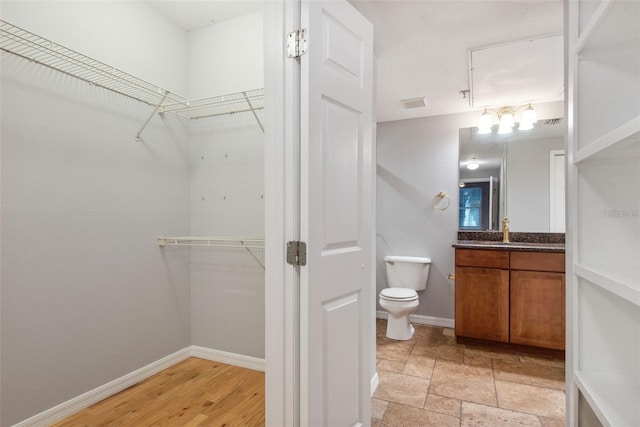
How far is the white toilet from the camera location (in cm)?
298

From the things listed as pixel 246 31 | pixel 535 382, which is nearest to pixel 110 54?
pixel 246 31

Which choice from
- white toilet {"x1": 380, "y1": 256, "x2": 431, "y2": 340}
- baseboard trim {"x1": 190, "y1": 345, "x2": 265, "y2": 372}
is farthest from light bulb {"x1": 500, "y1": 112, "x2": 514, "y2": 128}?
baseboard trim {"x1": 190, "y1": 345, "x2": 265, "y2": 372}

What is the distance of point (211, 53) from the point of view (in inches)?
98.4

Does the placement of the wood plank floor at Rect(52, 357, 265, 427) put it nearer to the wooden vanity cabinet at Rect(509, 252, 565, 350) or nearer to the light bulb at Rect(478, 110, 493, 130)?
the wooden vanity cabinet at Rect(509, 252, 565, 350)

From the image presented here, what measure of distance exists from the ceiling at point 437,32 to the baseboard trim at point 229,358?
A: 2.37 metres

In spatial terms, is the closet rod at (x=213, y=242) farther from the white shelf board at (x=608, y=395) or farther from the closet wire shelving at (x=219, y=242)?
the white shelf board at (x=608, y=395)

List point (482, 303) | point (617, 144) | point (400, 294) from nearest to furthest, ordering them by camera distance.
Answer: point (617, 144), point (482, 303), point (400, 294)

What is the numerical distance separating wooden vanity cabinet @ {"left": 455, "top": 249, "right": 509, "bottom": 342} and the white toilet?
43cm

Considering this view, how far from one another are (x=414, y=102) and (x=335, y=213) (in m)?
2.24

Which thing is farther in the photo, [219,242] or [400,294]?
[400,294]

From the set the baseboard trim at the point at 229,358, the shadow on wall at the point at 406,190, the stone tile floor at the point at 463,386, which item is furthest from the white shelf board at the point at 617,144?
the shadow on wall at the point at 406,190

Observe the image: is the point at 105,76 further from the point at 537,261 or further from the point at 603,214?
the point at 537,261

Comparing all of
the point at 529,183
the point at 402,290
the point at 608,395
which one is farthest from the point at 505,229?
the point at 608,395

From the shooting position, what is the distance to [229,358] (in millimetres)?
2457
